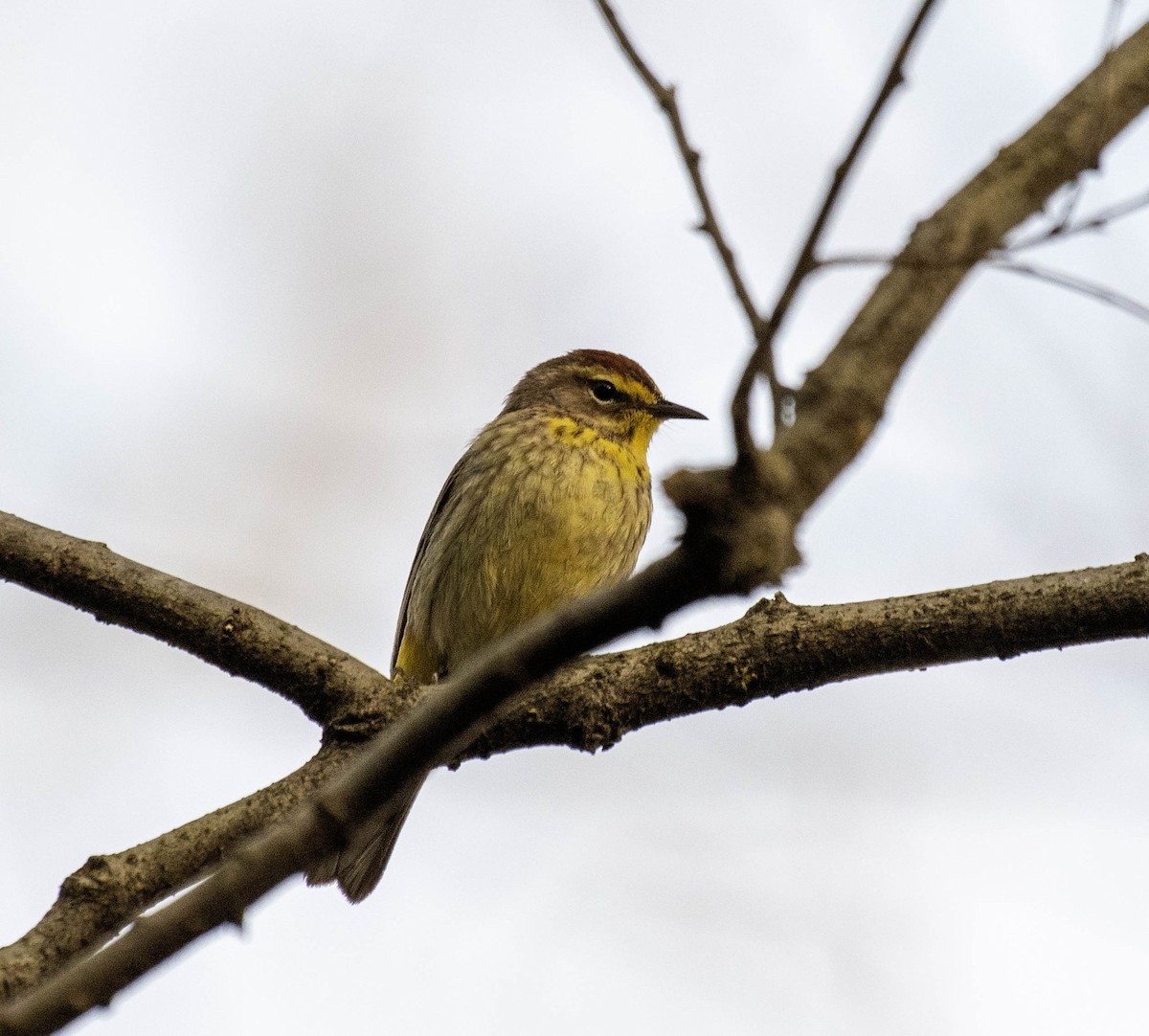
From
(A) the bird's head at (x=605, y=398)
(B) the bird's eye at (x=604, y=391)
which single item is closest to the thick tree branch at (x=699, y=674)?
(A) the bird's head at (x=605, y=398)

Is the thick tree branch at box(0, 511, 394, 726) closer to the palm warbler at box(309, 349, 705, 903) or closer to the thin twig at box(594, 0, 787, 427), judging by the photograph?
the palm warbler at box(309, 349, 705, 903)

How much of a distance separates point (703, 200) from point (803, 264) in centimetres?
43

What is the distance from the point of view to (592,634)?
2193 millimetres

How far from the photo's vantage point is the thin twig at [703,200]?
2.26 m

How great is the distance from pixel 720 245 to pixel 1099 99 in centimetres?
94

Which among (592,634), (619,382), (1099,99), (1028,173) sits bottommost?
(592,634)

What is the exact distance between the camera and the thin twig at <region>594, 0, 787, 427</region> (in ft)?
7.42

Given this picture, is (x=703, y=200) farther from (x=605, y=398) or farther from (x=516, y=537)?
(x=605, y=398)

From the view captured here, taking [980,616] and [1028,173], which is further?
[980,616]

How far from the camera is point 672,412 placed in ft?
27.3

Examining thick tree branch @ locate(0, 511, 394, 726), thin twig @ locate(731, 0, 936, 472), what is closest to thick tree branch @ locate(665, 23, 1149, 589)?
thin twig @ locate(731, 0, 936, 472)

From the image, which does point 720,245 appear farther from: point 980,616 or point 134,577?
point 134,577

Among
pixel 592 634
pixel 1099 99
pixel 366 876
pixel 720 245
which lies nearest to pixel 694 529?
pixel 592 634

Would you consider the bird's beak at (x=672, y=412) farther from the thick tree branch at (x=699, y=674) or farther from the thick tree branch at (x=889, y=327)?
the thick tree branch at (x=889, y=327)
